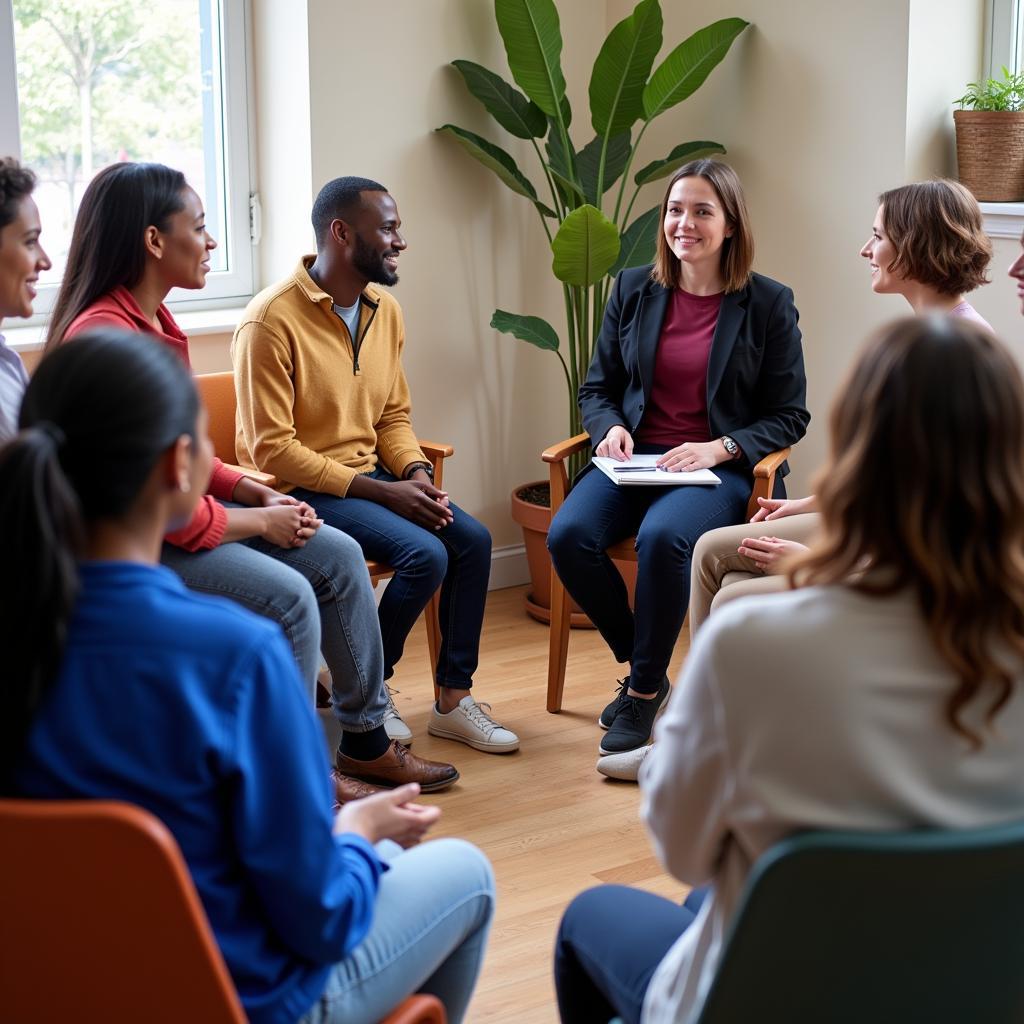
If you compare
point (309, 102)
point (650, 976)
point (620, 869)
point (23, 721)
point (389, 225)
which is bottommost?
point (620, 869)

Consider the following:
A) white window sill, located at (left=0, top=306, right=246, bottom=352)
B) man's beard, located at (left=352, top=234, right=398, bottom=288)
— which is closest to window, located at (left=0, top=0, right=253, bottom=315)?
white window sill, located at (left=0, top=306, right=246, bottom=352)

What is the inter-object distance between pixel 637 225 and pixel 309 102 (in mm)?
996

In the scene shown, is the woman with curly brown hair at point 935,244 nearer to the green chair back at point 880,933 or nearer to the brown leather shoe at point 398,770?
the brown leather shoe at point 398,770

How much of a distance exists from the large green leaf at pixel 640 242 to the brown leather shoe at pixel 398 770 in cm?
160

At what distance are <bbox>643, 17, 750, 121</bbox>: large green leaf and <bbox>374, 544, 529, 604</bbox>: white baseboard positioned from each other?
1.43m

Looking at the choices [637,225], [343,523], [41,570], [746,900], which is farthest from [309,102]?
[746,900]

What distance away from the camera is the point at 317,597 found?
9.45 feet

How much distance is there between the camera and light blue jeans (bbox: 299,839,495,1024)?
137cm

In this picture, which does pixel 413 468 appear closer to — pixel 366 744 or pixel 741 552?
pixel 366 744

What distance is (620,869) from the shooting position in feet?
8.71

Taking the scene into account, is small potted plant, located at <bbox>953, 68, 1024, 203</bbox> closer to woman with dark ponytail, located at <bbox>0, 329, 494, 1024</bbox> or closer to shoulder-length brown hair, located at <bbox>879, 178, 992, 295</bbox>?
shoulder-length brown hair, located at <bbox>879, 178, 992, 295</bbox>

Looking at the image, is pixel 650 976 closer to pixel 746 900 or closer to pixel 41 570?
pixel 746 900

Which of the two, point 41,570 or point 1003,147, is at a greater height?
point 1003,147

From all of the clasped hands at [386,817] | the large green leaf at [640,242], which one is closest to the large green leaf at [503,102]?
the large green leaf at [640,242]
